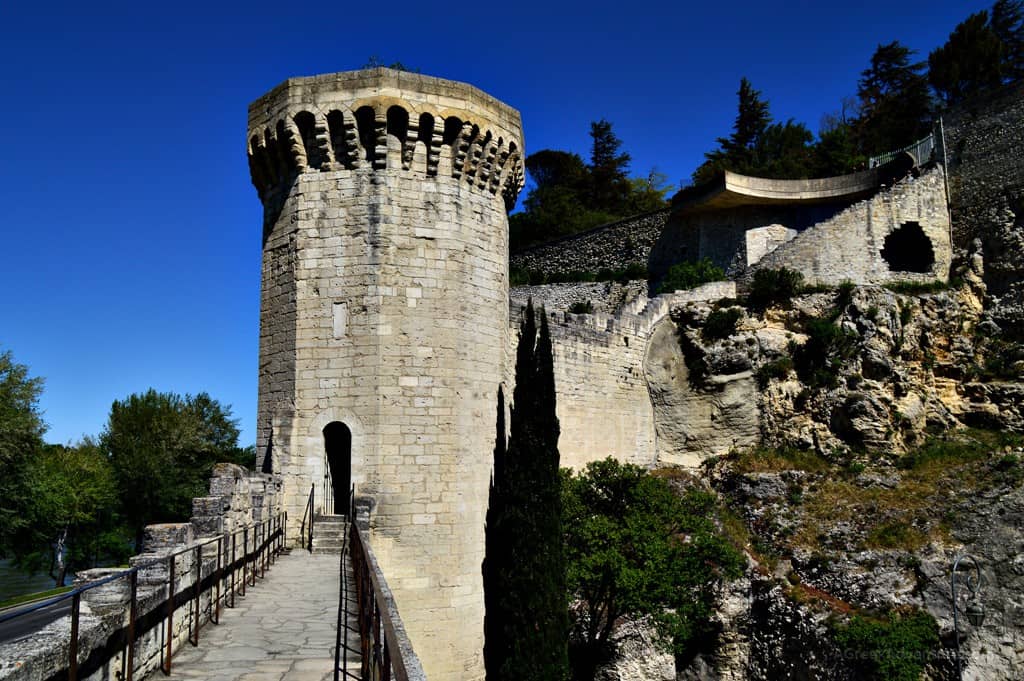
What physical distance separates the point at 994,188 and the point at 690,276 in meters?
9.99

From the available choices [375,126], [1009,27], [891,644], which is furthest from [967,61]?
[375,126]

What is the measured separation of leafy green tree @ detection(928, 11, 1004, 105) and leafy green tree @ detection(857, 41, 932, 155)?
796 mm

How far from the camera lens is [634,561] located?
53.8 ft

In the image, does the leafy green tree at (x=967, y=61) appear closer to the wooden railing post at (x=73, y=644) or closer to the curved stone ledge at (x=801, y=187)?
the curved stone ledge at (x=801, y=187)

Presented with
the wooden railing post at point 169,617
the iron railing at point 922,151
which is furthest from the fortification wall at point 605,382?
the wooden railing post at point 169,617

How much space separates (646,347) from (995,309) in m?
11.1

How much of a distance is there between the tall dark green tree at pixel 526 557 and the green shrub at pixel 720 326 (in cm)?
1149

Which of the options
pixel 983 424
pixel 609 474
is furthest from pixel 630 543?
pixel 983 424

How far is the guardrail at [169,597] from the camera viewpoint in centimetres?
361

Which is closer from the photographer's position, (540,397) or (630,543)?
(540,397)

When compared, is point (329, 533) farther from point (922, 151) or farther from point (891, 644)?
point (922, 151)

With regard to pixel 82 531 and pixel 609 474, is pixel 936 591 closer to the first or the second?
pixel 609 474

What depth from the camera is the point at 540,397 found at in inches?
487

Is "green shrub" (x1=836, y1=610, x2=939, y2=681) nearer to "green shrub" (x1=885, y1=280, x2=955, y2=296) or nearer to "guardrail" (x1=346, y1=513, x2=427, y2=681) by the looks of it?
"green shrub" (x1=885, y1=280, x2=955, y2=296)
